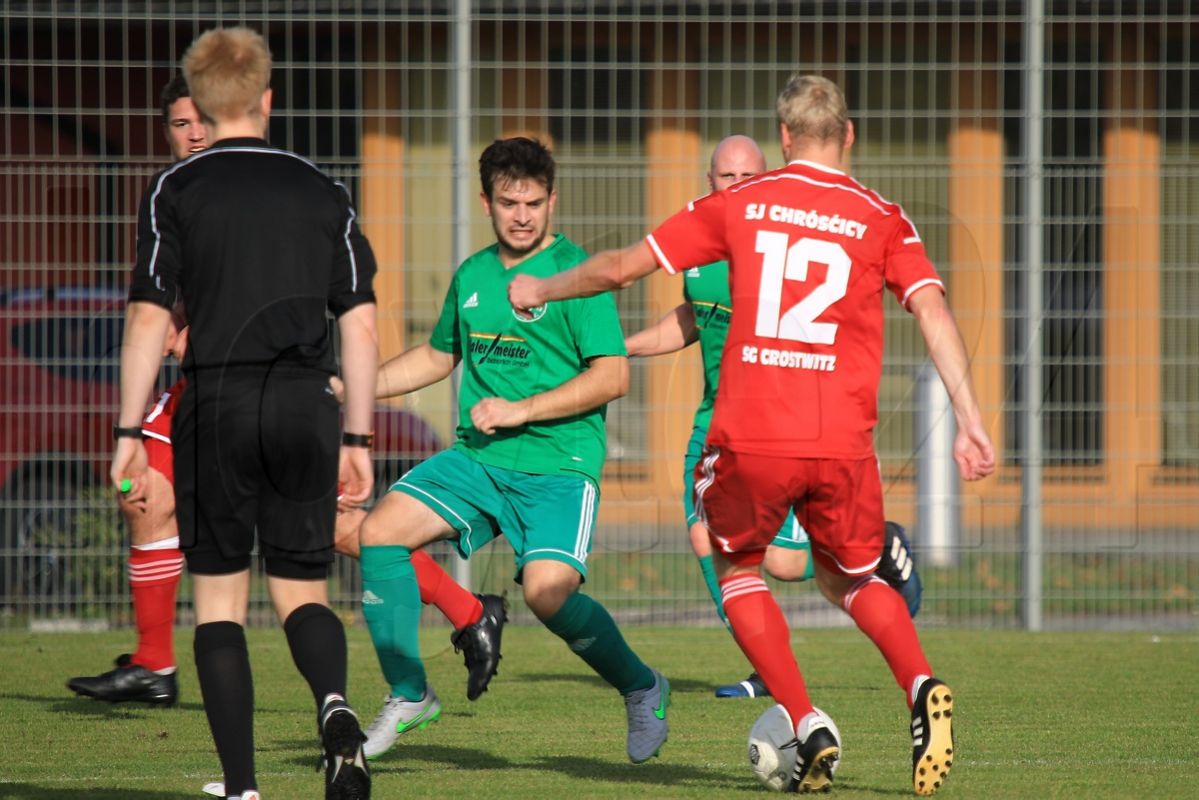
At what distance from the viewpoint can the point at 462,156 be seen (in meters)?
10.3

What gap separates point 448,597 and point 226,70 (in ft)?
7.71

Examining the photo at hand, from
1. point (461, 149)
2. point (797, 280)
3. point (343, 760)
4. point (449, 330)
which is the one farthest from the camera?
point (461, 149)

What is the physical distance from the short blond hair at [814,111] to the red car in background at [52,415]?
19.0ft

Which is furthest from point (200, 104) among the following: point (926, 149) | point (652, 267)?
point (926, 149)

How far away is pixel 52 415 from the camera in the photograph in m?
10.0

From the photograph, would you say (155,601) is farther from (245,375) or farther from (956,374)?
(956,374)

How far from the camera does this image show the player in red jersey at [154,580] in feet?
23.0

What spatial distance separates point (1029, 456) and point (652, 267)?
5.95 metres

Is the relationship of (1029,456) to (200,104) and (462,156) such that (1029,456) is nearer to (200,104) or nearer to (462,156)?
(462,156)

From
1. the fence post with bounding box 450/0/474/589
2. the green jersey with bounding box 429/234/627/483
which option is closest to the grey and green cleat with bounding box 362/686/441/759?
the green jersey with bounding box 429/234/627/483

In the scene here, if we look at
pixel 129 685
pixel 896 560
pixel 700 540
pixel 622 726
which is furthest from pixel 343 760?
pixel 896 560

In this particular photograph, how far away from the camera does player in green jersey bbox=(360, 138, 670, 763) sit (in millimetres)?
5766

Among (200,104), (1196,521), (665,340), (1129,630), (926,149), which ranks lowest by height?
(1129,630)

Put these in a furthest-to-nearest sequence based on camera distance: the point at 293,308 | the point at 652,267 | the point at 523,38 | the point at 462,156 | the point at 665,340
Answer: the point at 523,38
the point at 462,156
the point at 665,340
the point at 652,267
the point at 293,308
